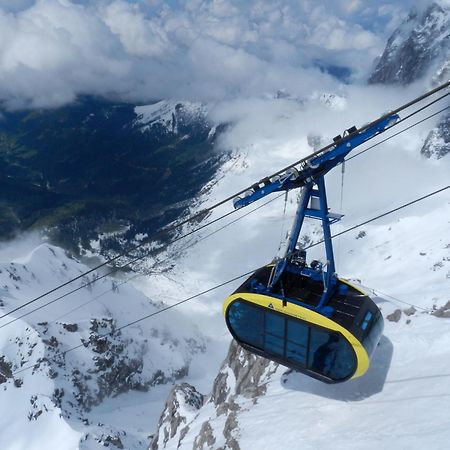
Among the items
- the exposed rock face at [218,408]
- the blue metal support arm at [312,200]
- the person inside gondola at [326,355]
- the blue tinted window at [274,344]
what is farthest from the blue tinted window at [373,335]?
the exposed rock face at [218,408]

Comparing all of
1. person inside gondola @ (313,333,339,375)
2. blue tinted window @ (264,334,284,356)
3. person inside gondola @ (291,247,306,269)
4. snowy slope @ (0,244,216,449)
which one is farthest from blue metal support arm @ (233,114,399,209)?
snowy slope @ (0,244,216,449)

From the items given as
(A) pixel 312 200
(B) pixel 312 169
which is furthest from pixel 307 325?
(B) pixel 312 169

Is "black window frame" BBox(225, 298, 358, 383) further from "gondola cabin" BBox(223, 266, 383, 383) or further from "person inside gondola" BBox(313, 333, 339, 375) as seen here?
"person inside gondola" BBox(313, 333, 339, 375)

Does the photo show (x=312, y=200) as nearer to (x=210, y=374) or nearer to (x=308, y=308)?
(x=308, y=308)

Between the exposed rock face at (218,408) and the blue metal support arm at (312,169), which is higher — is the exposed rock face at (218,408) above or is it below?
below

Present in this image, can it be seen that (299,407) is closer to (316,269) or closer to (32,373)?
(316,269)

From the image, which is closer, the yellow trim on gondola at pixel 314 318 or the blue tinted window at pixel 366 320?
the yellow trim on gondola at pixel 314 318

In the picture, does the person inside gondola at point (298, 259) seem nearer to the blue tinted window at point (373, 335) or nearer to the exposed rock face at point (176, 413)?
the blue tinted window at point (373, 335)
